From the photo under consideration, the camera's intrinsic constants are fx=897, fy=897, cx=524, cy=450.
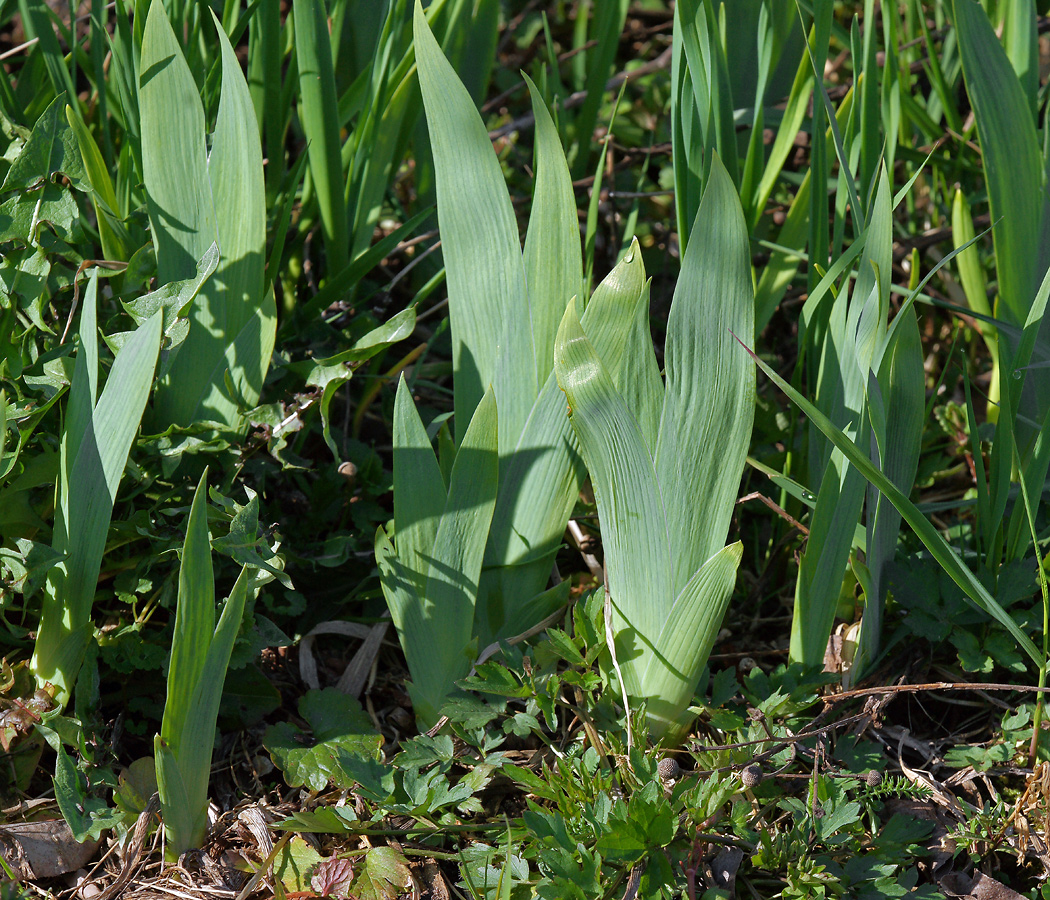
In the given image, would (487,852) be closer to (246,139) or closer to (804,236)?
(246,139)

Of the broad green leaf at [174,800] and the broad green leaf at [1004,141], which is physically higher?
the broad green leaf at [1004,141]

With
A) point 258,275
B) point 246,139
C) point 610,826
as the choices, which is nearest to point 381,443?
point 258,275

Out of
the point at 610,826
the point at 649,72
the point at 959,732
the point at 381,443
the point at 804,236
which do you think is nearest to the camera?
the point at 610,826

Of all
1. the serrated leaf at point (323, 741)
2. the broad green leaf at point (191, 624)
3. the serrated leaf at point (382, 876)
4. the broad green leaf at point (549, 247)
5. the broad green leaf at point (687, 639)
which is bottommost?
the serrated leaf at point (382, 876)

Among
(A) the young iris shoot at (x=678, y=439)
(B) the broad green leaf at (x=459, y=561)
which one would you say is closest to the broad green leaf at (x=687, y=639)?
(A) the young iris shoot at (x=678, y=439)

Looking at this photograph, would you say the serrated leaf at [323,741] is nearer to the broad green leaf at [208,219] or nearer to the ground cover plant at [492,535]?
the ground cover plant at [492,535]

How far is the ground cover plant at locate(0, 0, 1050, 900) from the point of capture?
0.87 meters

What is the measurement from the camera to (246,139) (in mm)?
983

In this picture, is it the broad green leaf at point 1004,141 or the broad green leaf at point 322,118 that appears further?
the broad green leaf at point 322,118

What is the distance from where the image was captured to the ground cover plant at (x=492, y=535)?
870 mm

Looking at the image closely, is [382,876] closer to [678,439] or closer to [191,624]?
[191,624]

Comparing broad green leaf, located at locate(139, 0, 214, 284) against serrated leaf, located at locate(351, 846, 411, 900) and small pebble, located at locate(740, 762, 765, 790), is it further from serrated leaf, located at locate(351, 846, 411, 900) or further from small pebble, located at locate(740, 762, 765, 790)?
small pebble, located at locate(740, 762, 765, 790)

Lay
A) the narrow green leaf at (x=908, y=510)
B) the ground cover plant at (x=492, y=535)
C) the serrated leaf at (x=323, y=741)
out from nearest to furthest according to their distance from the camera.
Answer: the narrow green leaf at (x=908, y=510) < the ground cover plant at (x=492, y=535) < the serrated leaf at (x=323, y=741)

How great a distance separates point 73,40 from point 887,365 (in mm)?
1080
